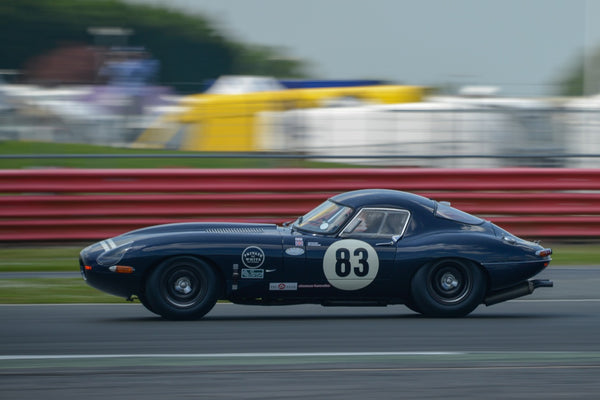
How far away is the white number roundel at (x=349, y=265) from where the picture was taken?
7395 mm

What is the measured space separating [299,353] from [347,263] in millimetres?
1244

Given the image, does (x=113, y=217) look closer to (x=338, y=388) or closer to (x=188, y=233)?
(x=188, y=233)

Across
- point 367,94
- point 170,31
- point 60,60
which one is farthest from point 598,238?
point 170,31

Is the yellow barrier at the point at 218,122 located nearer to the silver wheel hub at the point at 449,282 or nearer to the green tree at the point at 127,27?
the silver wheel hub at the point at 449,282

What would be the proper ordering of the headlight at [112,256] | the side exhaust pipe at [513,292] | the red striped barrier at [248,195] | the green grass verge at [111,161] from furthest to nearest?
the green grass verge at [111,161], the red striped barrier at [248,195], the side exhaust pipe at [513,292], the headlight at [112,256]

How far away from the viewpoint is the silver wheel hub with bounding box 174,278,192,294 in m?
7.31

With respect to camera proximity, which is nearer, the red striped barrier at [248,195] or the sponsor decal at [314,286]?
the sponsor decal at [314,286]

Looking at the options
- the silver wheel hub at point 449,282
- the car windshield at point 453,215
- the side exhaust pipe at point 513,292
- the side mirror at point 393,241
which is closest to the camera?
the side mirror at point 393,241

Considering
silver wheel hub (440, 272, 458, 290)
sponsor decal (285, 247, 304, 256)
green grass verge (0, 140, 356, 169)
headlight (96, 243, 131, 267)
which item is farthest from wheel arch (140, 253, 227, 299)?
green grass verge (0, 140, 356, 169)

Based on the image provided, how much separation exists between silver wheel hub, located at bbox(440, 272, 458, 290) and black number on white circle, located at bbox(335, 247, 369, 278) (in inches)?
27.2

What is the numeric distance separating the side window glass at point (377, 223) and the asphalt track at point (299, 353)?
724 millimetres

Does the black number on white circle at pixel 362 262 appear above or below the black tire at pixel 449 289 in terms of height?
above

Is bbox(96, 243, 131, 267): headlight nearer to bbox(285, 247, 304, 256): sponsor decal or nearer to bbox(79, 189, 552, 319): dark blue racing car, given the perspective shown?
bbox(79, 189, 552, 319): dark blue racing car

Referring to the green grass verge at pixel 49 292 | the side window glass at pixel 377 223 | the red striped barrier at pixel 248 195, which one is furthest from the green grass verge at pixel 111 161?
the side window glass at pixel 377 223
